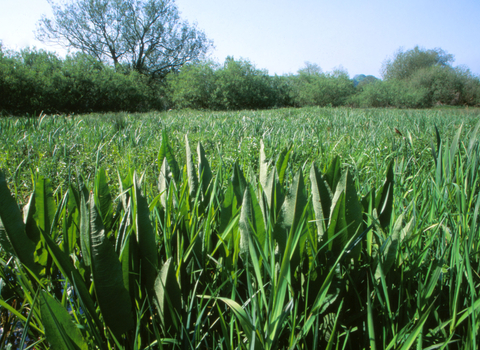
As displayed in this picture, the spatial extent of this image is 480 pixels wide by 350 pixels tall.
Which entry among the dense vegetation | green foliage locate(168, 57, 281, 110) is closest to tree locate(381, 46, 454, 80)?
the dense vegetation

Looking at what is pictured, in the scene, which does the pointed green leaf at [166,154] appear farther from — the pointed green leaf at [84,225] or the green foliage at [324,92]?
the green foliage at [324,92]

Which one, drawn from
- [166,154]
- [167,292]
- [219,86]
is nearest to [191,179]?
[166,154]

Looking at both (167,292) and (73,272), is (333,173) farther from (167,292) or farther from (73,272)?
(73,272)

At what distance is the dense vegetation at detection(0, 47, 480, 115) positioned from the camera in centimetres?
1888

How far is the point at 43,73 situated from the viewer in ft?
64.5

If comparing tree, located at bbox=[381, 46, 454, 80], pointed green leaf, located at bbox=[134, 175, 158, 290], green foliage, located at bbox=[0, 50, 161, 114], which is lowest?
pointed green leaf, located at bbox=[134, 175, 158, 290]

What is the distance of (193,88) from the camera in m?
28.4

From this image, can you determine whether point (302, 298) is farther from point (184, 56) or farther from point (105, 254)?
point (184, 56)

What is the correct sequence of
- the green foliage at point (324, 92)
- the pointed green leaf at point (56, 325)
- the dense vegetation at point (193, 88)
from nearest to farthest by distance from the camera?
the pointed green leaf at point (56, 325) → the dense vegetation at point (193, 88) → the green foliage at point (324, 92)

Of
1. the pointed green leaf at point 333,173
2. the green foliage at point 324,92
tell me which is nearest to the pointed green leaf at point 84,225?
the pointed green leaf at point 333,173

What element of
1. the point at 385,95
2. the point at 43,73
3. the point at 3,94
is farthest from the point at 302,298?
the point at 385,95

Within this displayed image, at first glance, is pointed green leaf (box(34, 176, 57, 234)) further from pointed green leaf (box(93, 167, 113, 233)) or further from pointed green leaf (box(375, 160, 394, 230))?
pointed green leaf (box(375, 160, 394, 230))

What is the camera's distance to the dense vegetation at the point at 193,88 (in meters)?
18.9

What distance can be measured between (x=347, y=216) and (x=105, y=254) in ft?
1.87
